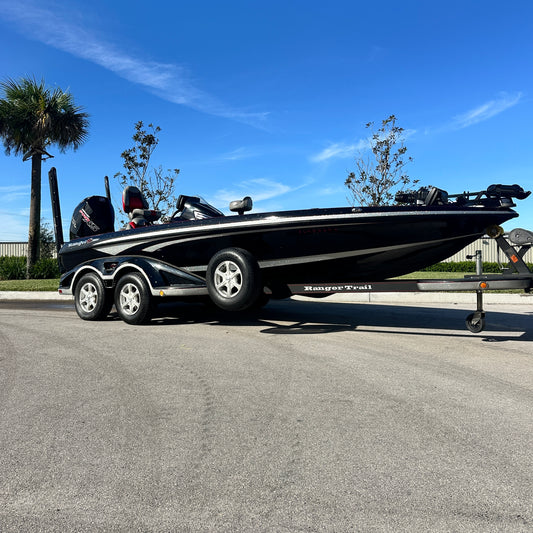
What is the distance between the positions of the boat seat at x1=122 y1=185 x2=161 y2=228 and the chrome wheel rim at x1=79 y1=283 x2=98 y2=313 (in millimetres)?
1241

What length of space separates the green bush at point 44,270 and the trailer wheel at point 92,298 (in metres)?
13.9

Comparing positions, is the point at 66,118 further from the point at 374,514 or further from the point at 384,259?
the point at 374,514

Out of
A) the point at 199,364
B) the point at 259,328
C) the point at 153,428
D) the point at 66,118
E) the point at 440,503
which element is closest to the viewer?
the point at 440,503

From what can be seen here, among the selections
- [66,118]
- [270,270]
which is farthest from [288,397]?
[66,118]

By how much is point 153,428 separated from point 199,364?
1647 mm

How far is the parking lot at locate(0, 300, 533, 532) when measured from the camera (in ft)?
6.08

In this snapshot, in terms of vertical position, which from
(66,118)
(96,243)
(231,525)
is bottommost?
(231,525)

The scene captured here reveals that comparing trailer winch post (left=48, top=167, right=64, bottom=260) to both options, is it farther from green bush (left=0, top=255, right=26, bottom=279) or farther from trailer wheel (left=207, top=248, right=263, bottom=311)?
green bush (left=0, top=255, right=26, bottom=279)

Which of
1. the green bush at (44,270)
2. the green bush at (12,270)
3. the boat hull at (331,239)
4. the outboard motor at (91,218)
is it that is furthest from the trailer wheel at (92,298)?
the green bush at (12,270)

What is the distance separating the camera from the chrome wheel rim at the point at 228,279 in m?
6.04

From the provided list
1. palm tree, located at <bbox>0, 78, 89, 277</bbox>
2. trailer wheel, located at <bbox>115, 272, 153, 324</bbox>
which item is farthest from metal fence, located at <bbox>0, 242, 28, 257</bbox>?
trailer wheel, located at <bbox>115, 272, 153, 324</bbox>

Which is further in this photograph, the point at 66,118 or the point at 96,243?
the point at 66,118

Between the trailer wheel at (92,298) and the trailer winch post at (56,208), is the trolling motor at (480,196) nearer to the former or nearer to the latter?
the trailer wheel at (92,298)

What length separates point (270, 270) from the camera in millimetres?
6324
